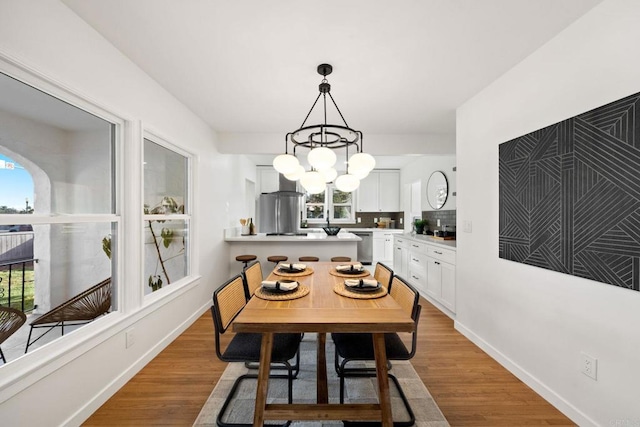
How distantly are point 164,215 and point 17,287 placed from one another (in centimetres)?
131

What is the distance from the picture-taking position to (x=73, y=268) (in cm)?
177

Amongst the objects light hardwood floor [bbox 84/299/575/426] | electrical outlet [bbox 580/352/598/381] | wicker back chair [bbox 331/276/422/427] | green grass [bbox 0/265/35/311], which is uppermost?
green grass [bbox 0/265/35/311]

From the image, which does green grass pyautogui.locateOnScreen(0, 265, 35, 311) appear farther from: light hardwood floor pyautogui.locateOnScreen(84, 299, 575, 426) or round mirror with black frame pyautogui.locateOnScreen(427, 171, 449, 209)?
round mirror with black frame pyautogui.locateOnScreen(427, 171, 449, 209)

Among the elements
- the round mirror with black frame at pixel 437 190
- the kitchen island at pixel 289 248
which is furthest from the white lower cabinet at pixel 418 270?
the round mirror with black frame at pixel 437 190

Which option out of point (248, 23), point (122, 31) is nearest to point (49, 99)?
point (122, 31)

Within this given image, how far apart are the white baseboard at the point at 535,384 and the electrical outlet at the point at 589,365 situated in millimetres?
253

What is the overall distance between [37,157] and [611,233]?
3.12 meters

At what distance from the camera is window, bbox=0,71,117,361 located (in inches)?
55.0

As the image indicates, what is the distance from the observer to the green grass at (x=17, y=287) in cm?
139

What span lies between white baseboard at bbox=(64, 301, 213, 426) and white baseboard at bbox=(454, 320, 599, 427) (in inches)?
115

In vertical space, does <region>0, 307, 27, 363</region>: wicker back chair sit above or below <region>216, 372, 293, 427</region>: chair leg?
above

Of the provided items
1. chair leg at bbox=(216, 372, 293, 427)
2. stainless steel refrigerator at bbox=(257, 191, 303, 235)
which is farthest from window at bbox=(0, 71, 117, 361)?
stainless steel refrigerator at bbox=(257, 191, 303, 235)

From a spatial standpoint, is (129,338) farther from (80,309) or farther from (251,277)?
(251,277)

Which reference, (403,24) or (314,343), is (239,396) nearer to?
(314,343)
